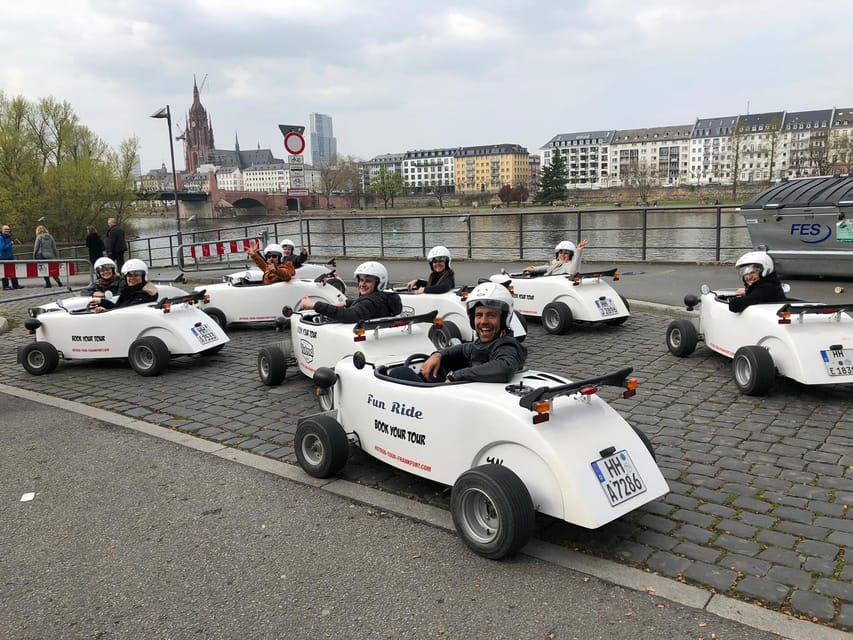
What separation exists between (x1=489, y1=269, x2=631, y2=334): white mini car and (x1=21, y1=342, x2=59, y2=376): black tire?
5.91m

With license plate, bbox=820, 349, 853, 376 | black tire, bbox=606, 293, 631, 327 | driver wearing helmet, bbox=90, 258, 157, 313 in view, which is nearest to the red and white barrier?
driver wearing helmet, bbox=90, 258, 157, 313

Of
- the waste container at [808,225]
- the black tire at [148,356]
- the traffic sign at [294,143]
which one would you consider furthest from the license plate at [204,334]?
the waste container at [808,225]

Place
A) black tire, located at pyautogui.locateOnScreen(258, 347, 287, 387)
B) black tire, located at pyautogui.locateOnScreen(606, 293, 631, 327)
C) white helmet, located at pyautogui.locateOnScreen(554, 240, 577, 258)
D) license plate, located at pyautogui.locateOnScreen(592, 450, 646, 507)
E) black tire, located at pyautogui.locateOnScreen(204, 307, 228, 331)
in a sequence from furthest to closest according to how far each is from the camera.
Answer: black tire, located at pyautogui.locateOnScreen(204, 307, 228, 331) < white helmet, located at pyautogui.locateOnScreen(554, 240, 577, 258) < black tire, located at pyautogui.locateOnScreen(606, 293, 631, 327) < black tire, located at pyautogui.locateOnScreen(258, 347, 287, 387) < license plate, located at pyautogui.locateOnScreen(592, 450, 646, 507)

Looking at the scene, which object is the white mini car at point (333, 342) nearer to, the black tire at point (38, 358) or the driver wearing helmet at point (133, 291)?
the driver wearing helmet at point (133, 291)

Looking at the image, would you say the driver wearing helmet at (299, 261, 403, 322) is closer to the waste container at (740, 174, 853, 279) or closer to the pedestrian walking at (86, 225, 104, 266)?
the waste container at (740, 174, 853, 279)

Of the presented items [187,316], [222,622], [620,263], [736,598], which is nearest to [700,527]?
[736,598]

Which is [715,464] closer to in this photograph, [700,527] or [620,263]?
[700,527]

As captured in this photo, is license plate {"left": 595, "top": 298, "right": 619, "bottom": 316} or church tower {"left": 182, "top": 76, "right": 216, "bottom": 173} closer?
license plate {"left": 595, "top": 298, "right": 619, "bottom": 316}

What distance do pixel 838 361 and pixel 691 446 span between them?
74.1 inches

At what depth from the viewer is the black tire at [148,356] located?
8.03 meters

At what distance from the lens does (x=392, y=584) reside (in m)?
3.49

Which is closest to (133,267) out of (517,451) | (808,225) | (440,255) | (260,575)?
(440,255)

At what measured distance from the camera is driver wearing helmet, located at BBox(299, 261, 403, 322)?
675cm

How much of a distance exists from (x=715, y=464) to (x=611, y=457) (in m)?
1.61
